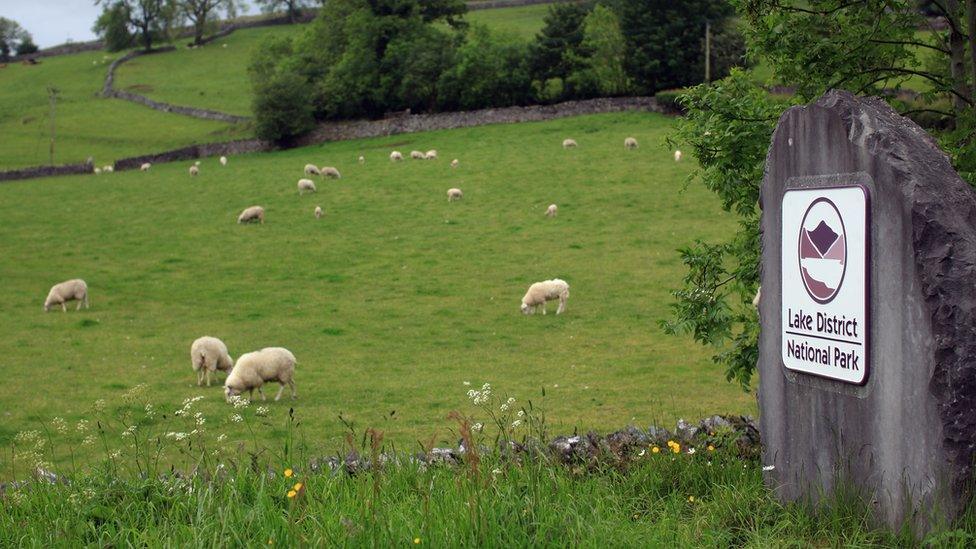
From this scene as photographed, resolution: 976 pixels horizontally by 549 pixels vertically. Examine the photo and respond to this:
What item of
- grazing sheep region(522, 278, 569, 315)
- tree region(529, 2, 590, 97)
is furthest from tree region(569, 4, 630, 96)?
grazing sheep region(522, 278, 569, 315)

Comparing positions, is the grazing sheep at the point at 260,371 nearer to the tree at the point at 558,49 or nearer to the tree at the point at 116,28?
the tree at the point at 558,49

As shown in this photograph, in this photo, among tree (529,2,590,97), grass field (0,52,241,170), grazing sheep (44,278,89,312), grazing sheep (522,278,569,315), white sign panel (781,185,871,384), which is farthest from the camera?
grass field (0,52,241,170)

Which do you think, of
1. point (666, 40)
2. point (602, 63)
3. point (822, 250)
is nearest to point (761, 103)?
point (822, 250)

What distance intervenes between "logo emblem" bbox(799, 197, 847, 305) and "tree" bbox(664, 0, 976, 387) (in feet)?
6.70

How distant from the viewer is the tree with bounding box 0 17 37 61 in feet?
440

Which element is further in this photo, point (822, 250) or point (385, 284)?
point (385, 284)

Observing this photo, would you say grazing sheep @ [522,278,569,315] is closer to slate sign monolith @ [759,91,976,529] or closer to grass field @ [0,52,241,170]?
slate sign monolith @ [759,91,976,529]

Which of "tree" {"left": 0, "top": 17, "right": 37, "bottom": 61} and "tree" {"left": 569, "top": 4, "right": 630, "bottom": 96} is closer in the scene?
"tree" {"left": 569, "top": 4, "right": 630, "bottom": 96}

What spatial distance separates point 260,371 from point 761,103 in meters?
10.5

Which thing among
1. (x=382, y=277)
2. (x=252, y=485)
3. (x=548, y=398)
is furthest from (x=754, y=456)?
(x=382, y=277)

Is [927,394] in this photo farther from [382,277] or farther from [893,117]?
[382,277]

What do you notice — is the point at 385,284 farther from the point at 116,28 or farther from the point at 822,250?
the point at 116,28

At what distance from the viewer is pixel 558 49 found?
212 feet

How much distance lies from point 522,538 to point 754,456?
3.56m
